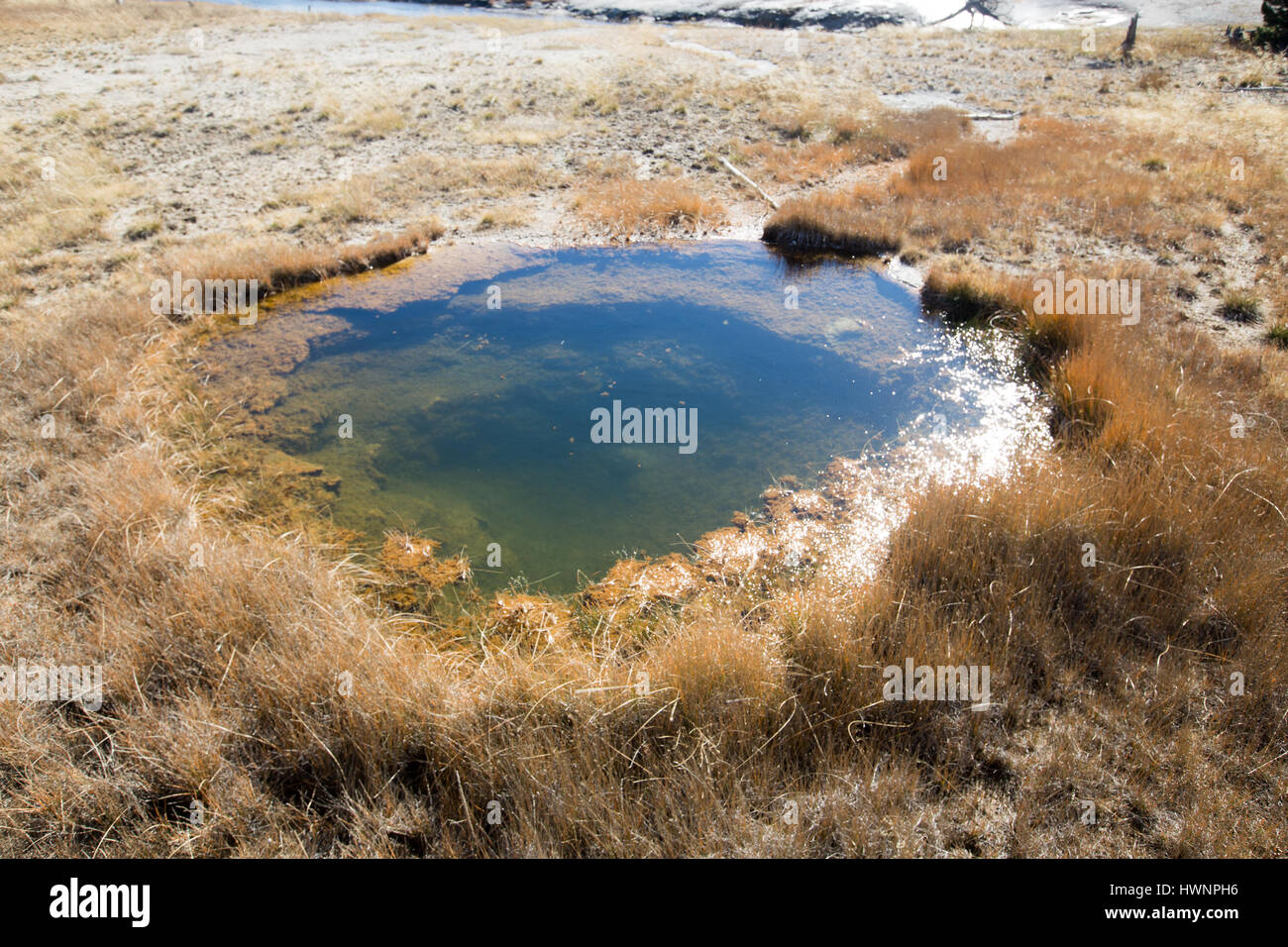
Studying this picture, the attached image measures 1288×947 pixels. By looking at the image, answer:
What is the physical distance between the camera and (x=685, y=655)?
3.54 metres

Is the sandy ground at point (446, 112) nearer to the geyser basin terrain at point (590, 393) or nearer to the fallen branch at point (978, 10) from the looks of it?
the geyser basin terrain at point (590, 393)

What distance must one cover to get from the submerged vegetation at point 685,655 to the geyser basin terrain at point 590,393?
0.45 m

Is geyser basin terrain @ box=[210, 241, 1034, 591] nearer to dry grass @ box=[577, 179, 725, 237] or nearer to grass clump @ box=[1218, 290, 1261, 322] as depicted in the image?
dry grass @ box=[577, 179, 725, 237]

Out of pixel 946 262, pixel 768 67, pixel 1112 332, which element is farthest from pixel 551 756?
pixel 768 67

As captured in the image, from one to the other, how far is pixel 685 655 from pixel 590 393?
3.92 meters

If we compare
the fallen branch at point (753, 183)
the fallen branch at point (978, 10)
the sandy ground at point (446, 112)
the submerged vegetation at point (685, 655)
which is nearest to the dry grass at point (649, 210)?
the sandy ground at point (446, 112)

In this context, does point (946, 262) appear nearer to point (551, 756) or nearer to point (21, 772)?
point (551, 756)

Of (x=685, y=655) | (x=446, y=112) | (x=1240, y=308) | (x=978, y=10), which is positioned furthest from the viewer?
(x=978, y=10)

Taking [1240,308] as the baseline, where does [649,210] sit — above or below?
above

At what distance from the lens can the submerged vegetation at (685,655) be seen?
2.96 m

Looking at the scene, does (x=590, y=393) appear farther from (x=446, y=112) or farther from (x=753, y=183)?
(x=446, y=112)

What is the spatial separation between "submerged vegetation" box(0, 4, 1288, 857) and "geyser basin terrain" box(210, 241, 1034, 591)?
0.45 meters

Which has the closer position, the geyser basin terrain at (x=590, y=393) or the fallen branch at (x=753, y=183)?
the geyser basin terrain at (x=590, y=393)

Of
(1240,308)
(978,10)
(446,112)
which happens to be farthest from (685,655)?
(978,10)
